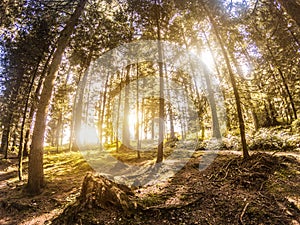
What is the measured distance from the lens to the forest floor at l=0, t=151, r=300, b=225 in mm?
4094

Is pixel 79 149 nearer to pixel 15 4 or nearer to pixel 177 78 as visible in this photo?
pixel 177 78

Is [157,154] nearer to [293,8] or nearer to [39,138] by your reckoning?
[39,138]

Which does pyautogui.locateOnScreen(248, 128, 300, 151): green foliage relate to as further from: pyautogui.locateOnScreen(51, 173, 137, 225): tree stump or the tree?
pyautogui.locateOnScreen(51, 173, 137, 225): tree stump

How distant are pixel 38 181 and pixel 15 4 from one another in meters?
8.05

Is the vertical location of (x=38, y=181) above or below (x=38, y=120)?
below

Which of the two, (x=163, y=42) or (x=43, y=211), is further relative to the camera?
(x=163, y=42)

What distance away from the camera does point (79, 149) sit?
20016mm

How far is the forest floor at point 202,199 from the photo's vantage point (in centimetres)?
409

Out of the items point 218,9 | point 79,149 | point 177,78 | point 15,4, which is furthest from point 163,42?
point 79,149

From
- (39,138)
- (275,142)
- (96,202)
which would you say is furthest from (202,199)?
(275,142)

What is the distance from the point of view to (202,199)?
16.5ft

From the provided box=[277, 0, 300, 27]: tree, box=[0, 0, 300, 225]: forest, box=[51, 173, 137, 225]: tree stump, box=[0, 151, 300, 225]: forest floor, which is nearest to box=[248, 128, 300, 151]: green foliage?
box=[0, 0, 300, 225]: forest

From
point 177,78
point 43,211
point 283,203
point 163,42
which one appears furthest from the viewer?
point 177,78

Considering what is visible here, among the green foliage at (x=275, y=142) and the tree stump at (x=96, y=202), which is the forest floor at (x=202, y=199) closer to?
the tree stump at (x=96, y=202)
